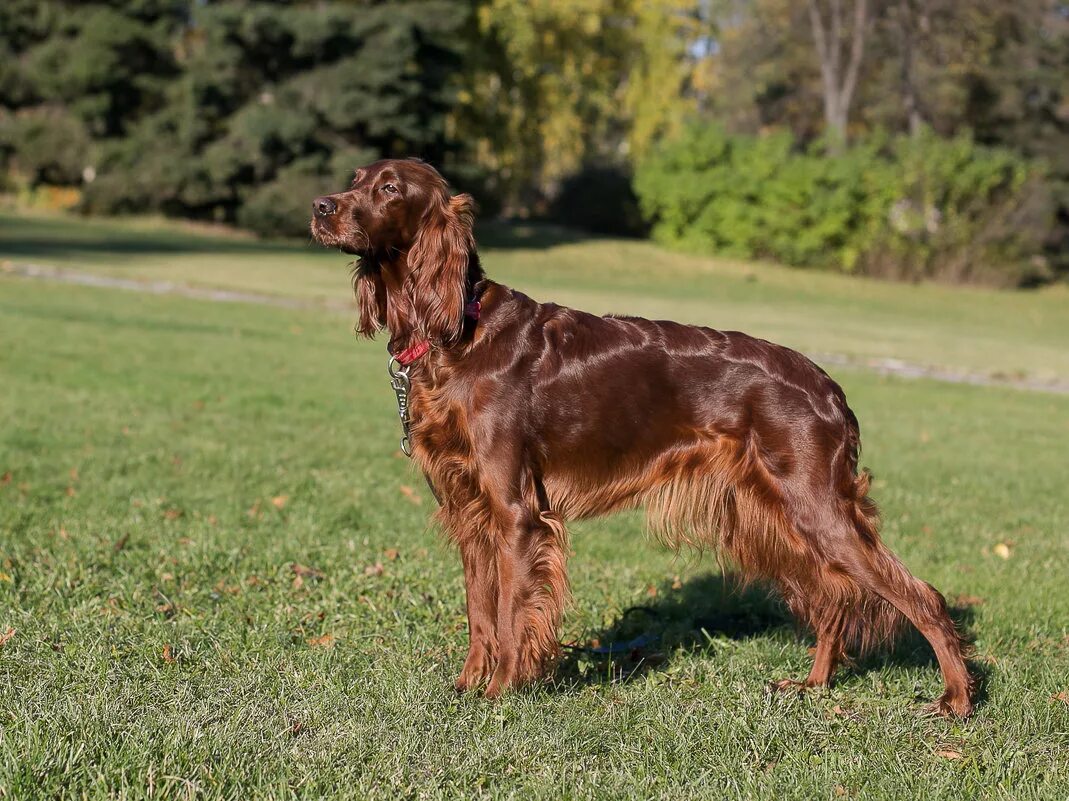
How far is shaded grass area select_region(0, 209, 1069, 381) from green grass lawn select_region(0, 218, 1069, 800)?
8859 mm

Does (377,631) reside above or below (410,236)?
below

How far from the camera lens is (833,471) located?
173 inches

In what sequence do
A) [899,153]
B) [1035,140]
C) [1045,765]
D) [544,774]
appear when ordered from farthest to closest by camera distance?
[1035,140], [899,153], [1045,765], [544,774]

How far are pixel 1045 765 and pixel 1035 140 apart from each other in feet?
152

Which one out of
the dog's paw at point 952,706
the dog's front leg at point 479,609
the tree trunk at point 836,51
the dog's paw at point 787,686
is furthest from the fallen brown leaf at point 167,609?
the tree trunk at point 836,51

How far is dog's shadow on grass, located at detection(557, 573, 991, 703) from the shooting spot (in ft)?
15.6

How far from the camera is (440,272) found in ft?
13.9

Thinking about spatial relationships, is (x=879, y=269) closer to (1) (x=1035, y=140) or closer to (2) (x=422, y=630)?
(1) (x=1035, y=140)

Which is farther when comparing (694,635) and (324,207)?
(694,635)

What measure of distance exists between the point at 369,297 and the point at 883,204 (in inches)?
1381

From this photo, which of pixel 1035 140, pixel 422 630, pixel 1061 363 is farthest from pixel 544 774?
pixel 1035 140

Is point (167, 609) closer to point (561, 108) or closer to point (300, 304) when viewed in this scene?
point (300, 304)

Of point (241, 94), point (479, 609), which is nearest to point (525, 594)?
point (479, 609)

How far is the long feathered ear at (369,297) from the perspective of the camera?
14.4ft
